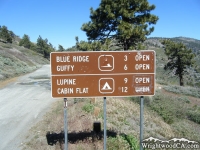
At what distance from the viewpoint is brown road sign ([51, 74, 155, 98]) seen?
5191 mm

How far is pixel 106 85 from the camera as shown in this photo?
17.3ft

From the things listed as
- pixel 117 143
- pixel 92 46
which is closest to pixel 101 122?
pixel 117 143

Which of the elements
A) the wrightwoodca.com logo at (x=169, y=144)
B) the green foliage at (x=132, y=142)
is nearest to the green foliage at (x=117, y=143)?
the green foliage at (x=132, y=142)

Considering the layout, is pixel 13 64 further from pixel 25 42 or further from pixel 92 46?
pixel 25 42

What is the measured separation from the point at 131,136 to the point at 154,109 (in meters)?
5.57

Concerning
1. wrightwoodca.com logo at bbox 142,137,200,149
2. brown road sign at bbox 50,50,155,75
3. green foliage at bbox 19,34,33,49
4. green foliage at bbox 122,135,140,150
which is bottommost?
wrightwoodca.com logo at bbox 142,137,200,149

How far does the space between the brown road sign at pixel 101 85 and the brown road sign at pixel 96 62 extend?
123mm

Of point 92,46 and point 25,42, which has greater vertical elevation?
point 25,42

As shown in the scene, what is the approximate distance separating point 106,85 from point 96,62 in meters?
0.61

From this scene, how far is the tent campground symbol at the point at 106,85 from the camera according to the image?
206 inches

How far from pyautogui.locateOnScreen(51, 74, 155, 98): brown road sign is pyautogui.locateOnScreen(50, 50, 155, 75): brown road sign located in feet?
0.40

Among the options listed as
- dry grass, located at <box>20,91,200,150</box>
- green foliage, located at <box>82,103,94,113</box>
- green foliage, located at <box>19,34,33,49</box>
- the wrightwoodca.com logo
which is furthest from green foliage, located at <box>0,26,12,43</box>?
the wrightwoodca.com logo

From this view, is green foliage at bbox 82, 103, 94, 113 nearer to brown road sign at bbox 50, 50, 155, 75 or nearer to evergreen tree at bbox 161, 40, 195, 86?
brown road sign at bbox 50, 50, 155, 75

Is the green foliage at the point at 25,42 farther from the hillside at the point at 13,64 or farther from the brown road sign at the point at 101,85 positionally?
the brown road sign at the point at 101,85
